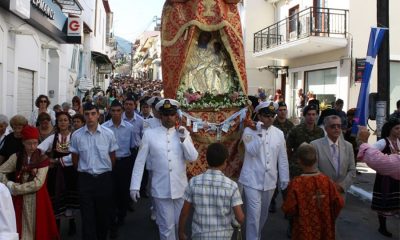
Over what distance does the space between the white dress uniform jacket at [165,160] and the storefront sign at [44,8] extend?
7376 millimetres

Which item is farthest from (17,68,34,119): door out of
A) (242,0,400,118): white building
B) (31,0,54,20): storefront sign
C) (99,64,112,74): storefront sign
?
(99,64,112,74): storefront sign

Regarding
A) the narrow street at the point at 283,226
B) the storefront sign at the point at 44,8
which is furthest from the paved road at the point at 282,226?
the storefront sign at the point at 44,8

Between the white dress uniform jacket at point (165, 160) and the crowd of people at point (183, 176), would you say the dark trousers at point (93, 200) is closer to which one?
the crowd of people at point (183, 176)

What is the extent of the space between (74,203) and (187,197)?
2.78 meters

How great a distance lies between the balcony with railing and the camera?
15.7 metres

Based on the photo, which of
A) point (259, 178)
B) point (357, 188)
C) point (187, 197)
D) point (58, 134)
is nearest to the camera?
point (187, 197)

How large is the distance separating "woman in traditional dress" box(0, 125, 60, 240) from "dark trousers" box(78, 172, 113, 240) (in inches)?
18.5

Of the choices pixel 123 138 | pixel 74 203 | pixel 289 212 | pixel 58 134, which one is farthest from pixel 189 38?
pixel 289 212

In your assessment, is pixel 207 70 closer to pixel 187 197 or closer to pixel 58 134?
pixel 58 134

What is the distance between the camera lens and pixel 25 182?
4.48 meters

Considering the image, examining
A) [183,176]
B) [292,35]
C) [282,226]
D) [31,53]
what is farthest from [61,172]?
[292,35]

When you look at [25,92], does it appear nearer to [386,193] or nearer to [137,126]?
[137,126]

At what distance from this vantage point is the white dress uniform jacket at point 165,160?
4574 millimetres

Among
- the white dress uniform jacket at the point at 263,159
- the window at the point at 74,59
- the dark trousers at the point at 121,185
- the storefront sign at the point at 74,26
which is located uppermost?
the storefront sign at the point at 74,26
